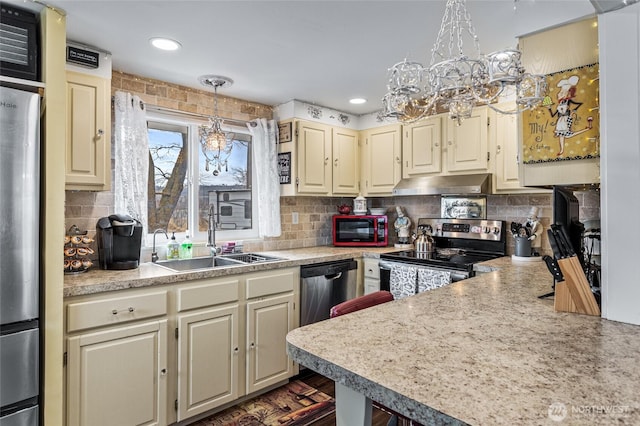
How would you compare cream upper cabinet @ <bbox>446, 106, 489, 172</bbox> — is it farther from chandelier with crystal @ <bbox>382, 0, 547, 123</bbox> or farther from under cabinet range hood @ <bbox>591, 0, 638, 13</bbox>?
under cabinet range hood @ <bbox>591, 0, 638, 13</bbox>

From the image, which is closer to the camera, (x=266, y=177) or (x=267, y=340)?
(x=267, y=340)

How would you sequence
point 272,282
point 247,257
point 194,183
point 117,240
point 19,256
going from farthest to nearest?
1. point 247,257
2. point 194,183
3. point 272,282
4. point 117,240
5. point 19,256

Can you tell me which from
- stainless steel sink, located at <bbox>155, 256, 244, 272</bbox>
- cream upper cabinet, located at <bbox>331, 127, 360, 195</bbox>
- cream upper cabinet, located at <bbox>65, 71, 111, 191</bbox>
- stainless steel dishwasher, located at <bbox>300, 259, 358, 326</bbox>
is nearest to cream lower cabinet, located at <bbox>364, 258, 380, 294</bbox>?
stainless steel dishwasher, located at <bbox>300, 259, 358, 326</bbox>

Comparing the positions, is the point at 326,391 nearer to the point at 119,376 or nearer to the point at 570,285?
the point at 119,376

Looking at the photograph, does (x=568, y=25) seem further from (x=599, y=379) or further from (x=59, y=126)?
(x=59, y=126)

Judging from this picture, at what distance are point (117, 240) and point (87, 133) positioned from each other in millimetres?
660

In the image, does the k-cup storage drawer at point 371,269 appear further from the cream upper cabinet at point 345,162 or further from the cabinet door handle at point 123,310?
the cabinet door handle at point 123,310

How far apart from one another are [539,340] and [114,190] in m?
2.57

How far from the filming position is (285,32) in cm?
203

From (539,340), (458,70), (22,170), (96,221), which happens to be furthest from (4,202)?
(539,340)

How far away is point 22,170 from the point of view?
1646mm

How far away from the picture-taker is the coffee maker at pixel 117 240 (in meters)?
2.25

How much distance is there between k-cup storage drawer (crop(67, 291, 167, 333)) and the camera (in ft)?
6.05

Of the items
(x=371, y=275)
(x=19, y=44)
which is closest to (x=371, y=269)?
(x=371, y=275)
